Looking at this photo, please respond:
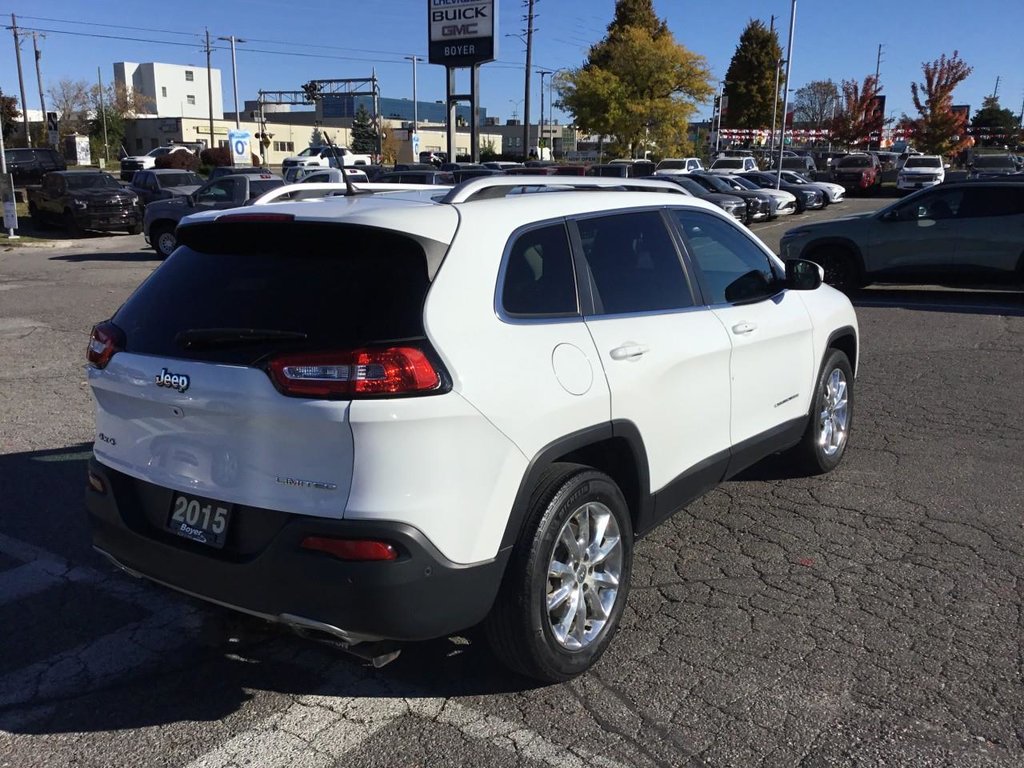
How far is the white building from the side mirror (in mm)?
123620

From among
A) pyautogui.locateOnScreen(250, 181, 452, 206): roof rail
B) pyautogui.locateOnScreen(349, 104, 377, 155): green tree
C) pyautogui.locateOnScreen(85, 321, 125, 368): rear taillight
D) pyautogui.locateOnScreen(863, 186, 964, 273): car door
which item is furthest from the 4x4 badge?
pyautogui.locateOnScreen(349, 104, 377, 155): green tree

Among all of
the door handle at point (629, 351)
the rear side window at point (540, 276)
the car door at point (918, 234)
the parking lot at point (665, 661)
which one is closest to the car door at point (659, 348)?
the door handle at point (629, 351)

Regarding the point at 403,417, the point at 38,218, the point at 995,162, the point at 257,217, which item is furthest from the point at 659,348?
the point at 995,162

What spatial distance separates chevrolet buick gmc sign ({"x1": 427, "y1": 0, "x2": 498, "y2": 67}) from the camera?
37.0 meters

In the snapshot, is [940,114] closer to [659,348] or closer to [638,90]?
[638,90]

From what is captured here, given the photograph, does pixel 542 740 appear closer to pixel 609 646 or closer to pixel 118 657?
pixel 609 646

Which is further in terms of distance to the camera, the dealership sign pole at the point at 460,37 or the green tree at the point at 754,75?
the green tree at the point at 754,75

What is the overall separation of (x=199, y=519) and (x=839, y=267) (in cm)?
1262

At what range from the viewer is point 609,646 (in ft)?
12.3

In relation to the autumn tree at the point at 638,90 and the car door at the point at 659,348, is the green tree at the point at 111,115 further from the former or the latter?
the car door at the point at 659,348

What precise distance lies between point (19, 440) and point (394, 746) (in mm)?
4690

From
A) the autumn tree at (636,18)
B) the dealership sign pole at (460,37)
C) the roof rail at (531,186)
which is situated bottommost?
the roof rail at (531,186)

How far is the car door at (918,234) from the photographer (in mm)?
13141

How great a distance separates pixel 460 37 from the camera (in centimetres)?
3753
